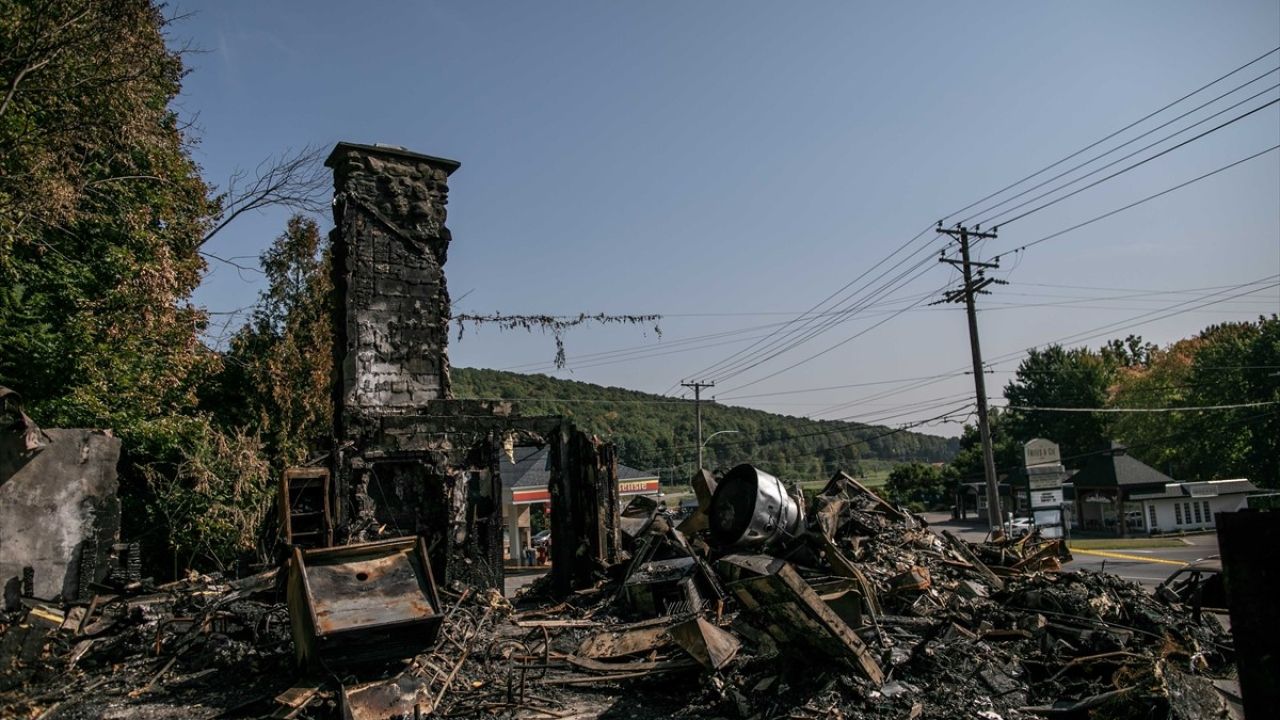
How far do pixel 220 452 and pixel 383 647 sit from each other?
38.4ft

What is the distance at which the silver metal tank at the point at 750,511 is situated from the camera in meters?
11.0

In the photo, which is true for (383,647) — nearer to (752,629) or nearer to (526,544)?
(752,629)

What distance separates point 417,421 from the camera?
40.6 feet

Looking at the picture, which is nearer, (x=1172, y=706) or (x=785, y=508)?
(x=1172, y=706)

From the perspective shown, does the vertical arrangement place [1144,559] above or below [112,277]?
below

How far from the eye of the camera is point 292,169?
1811 centimetres

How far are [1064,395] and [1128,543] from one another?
30.4 m

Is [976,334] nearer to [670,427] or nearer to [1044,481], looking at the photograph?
[1044,481]

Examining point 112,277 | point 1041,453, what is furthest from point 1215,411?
point 112,277

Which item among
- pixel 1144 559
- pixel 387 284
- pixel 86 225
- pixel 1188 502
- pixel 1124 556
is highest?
pixel 86 225

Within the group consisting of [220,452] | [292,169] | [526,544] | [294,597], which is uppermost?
[292,169]

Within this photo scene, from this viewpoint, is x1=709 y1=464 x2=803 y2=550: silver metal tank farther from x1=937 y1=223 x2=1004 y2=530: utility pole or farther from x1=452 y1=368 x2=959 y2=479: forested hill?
x1=452 y1=368 x2=959 y2=479: forested hill

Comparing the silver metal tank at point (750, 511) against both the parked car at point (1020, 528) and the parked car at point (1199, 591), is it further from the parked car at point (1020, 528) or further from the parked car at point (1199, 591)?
the parked car at point (1020, 528)

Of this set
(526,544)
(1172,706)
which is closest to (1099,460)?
(526,544)
